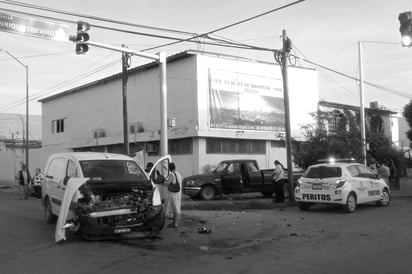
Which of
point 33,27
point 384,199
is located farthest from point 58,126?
point 384,199

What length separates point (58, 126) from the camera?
4184 cm

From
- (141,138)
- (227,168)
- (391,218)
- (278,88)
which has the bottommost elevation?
(391,218)

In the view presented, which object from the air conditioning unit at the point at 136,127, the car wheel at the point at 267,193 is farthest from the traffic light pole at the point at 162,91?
the air conditioning unit at the point at 136,127

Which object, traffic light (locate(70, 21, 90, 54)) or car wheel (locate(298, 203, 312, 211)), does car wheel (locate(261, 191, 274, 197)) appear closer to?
car wheel (locate(298, 203, 312, 211))

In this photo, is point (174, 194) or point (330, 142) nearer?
point (174, 194)

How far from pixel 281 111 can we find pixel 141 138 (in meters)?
8.97

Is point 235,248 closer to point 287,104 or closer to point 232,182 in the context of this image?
point 287,104

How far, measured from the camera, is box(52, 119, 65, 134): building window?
41094mm

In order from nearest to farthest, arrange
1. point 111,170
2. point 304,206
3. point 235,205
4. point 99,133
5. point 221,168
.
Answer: point 111,170 < point 304,206 < point 235,205 < point 221,168 < point 99,133

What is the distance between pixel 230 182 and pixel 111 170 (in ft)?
30.9

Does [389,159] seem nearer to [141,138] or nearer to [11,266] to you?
[141,138]

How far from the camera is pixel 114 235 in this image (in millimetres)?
9594

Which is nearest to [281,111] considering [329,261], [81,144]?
[81,144]

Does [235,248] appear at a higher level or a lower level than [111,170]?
lower
